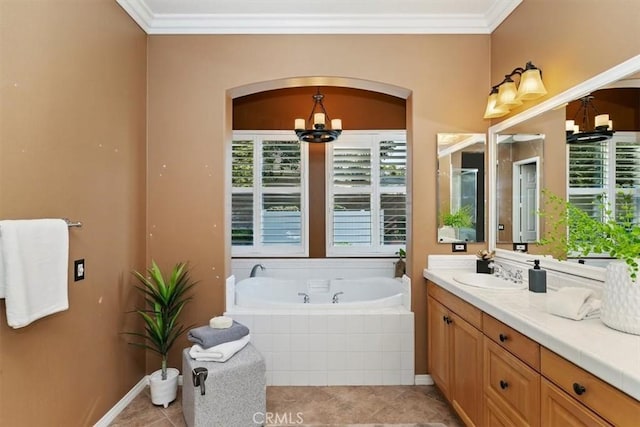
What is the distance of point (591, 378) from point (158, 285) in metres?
2.48

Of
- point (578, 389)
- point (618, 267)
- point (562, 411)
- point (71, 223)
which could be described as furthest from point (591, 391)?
point (71, 223)

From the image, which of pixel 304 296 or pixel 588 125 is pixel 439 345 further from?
pixel 304 296

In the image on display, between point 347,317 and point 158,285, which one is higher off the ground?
point 158,285

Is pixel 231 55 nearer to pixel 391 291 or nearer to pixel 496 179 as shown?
pixel 496 179

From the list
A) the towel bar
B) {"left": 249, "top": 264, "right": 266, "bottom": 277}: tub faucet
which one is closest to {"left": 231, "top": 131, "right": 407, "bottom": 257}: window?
{"left": 249, "top": 264, "right": 266, "bottom": 277}: tub faucet

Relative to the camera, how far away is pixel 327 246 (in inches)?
172

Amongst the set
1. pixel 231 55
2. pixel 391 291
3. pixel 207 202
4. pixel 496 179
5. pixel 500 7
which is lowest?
pixel 391 291

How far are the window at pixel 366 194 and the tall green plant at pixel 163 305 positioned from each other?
1.96m

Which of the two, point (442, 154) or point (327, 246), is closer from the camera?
point (442, 154)

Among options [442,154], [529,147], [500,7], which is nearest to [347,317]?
[442,154]

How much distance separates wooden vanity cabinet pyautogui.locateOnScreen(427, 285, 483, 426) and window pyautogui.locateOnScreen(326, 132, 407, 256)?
63.5 inches

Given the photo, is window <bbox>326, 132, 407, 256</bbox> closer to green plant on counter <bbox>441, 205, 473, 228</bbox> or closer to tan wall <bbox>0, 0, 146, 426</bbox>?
green plant on counter <bbox>441, 205, 473, 228</bbox>

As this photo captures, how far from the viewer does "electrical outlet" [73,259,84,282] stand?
206 cm

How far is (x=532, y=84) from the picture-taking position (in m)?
2.19
